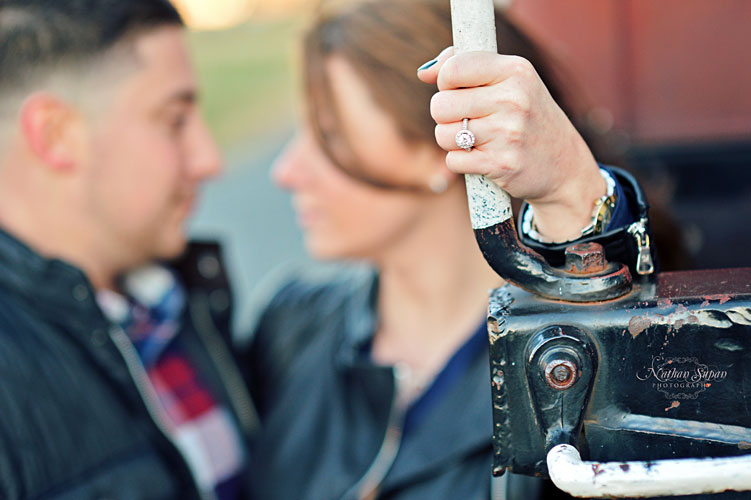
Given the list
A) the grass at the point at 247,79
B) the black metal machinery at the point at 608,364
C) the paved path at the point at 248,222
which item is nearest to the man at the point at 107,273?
the black metal machinery at the point at 608,364

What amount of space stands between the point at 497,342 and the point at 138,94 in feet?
4.63

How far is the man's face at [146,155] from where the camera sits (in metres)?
1.84

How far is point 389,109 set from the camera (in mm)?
1841

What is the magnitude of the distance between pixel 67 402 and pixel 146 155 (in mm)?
655

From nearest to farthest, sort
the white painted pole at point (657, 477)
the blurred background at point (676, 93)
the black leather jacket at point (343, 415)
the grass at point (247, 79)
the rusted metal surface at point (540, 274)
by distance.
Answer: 1. the white painted pole at point (657, 477)
2. the rusted metal surface at point (540, 274)
3. the black leather jacket at point (343, 415)
4. the blurred background at point (676, 93)
5. the grass at point (247, 79)

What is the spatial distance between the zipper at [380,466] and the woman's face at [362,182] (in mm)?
464

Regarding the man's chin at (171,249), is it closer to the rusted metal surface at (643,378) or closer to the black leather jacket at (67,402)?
the black leather jacket at (67,402)

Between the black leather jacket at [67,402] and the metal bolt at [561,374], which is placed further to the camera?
the black leather jacket at [67,402]

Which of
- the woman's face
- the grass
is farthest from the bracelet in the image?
the grass

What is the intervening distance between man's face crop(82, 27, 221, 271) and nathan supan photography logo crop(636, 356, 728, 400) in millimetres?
1454

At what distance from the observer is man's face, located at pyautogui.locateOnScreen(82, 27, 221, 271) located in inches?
72.6

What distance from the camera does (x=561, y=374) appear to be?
0.72m

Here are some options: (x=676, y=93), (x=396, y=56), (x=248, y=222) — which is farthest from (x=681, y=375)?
(x=248, y=222)

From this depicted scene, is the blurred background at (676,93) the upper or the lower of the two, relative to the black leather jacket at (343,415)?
upper
